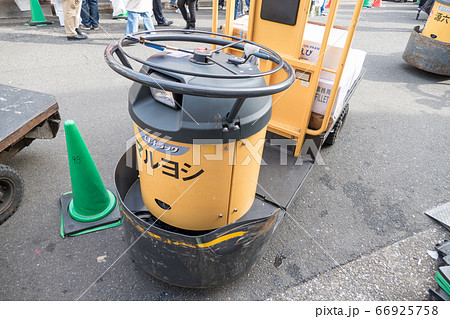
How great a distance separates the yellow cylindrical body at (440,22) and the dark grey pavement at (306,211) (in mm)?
886

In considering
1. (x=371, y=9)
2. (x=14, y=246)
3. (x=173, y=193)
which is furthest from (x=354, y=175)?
(x=371, y=9)

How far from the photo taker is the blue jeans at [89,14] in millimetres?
6773

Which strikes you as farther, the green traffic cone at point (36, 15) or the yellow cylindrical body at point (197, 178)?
the green traffic cone at point (36, 15)

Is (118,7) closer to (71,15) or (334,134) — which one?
(71,15)

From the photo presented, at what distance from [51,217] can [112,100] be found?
85.6 inches

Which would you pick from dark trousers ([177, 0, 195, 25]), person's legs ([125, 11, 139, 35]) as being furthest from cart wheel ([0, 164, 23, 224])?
dark trousers ([177, 0, 195, 25])

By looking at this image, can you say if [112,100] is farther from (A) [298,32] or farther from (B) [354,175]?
(B) [354,175]

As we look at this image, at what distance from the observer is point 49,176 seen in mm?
3068

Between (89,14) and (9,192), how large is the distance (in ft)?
18.5

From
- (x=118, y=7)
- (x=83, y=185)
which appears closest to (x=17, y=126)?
(x=83, y=185)

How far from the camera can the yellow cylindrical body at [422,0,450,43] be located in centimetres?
520

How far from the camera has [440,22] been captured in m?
5.25

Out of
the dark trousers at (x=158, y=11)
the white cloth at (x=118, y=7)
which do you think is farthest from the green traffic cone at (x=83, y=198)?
the white cloth at (x=118, y=7)

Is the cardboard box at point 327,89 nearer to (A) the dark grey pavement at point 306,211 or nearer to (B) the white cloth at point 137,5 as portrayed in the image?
(A) the dark grey pavement at point 306,211
